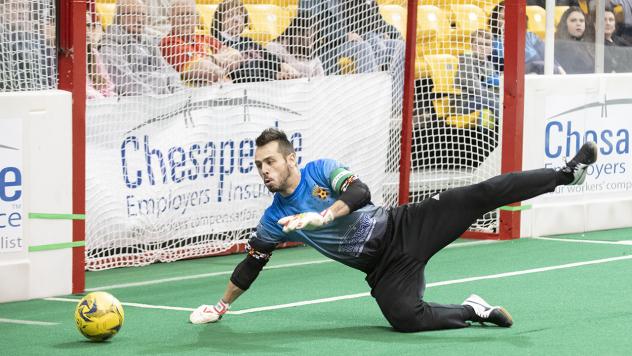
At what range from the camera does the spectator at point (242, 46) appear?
35.6ft

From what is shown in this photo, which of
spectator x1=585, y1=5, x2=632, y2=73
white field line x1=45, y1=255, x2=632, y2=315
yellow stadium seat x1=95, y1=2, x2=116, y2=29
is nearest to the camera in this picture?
white field line x1=45, y1=255, x2=632, y2=315

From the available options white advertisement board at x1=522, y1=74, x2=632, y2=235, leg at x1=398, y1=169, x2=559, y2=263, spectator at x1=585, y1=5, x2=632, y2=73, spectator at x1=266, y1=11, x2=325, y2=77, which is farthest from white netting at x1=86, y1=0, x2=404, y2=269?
leg at x1=398, y1=169, x2=559, y2=263

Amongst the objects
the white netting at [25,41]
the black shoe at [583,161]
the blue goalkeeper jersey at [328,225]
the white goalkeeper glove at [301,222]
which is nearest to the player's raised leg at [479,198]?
the black shoe at [583,161]

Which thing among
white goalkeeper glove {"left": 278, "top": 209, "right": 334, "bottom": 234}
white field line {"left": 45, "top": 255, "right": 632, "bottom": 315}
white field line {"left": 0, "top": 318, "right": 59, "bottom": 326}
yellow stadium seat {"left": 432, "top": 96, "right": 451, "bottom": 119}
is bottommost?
white field line {"left": 0, "top": 318, "right": 59, "bottom": 326}

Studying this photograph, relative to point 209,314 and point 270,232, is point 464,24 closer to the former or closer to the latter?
point 270,232

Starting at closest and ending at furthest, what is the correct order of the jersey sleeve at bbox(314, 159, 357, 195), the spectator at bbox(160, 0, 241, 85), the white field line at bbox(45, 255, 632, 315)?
the jersey sleeve at bbox(314, 159, 357, 195), the white field line at bbox(45, 255, 632, 315), the spectator at bbox(160, 0, 241, 85)

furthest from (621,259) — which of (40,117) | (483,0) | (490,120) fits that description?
(40,117)

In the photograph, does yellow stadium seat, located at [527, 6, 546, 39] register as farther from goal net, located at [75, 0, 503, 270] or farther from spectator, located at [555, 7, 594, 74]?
goal net, located at [75, 0, 503, 270]

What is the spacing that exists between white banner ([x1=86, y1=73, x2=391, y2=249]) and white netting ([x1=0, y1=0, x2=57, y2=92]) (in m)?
1.01

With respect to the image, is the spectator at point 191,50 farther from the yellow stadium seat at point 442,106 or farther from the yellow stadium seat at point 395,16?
the yellow stadium seat at point 442,106

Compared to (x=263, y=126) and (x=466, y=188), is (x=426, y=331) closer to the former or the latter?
(x=466, y=188)

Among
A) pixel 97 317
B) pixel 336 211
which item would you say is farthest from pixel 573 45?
pixel 97 317

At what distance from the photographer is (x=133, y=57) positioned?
33.3 ft

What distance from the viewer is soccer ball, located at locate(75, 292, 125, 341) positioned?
274 inches
